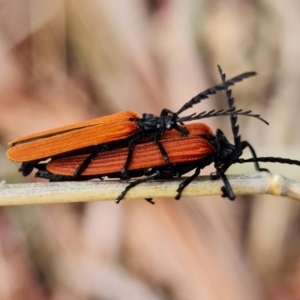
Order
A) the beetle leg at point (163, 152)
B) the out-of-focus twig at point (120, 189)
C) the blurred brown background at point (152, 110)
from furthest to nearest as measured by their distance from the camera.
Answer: the blurred brown background at point (152, 110) → the beetle leg at point (163, 152) → the out-of-focus twig at point (120, 189)

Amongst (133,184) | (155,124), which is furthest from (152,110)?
(133,184)

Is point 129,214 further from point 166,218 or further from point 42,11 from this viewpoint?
point 42,11

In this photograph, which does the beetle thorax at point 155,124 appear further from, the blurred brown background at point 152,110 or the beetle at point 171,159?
the blurred brown background at point 152,110

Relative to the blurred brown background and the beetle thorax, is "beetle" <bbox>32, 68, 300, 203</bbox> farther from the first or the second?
the blurred brown background

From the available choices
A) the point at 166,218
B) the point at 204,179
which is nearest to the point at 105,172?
the point at 204,179

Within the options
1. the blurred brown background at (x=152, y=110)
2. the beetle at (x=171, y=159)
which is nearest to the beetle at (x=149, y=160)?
the beetle at (x=171, y=159)

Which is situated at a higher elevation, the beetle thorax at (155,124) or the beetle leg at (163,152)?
the beetle thorax at (155,124)

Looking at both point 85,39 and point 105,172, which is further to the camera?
point 85,39
